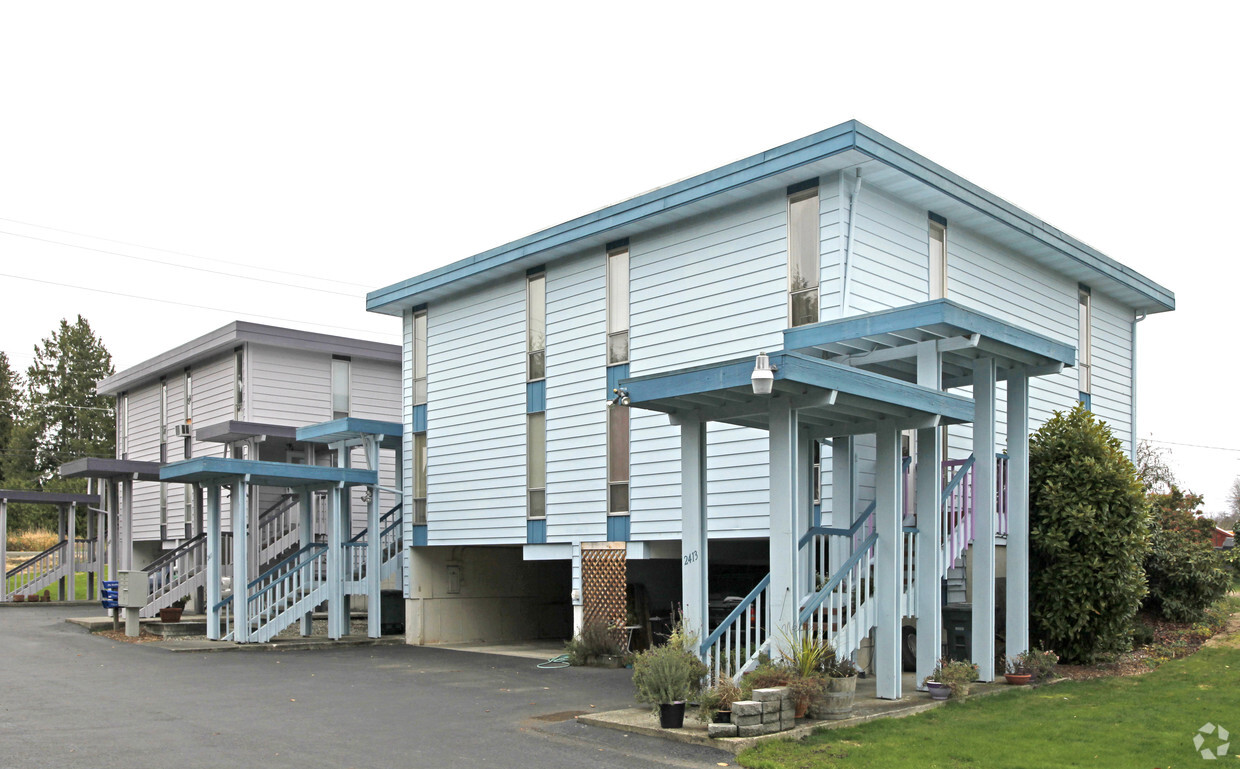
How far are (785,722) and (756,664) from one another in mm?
1054

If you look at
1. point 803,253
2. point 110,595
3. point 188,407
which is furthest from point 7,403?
point 803,253

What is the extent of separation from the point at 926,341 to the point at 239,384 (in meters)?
19.5

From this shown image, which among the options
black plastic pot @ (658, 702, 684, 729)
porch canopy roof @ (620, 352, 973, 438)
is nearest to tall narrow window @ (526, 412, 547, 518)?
porch canopy roof @ (620, 352, 973, 438)

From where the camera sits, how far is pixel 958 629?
1409cm

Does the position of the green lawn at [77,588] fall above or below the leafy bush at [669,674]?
below

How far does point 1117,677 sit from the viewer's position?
13.3 metres

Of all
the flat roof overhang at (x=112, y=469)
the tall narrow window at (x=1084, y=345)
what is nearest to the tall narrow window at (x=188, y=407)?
the flat roof overhang at (x=112, y=469)

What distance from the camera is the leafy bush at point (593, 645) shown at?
16.9 m

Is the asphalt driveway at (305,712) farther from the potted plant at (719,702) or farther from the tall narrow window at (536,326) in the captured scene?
the tall narrow window at (536,326)

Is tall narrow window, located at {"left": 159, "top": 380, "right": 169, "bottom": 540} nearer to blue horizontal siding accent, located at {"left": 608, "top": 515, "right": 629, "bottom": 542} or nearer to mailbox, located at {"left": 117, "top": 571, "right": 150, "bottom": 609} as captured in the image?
mailbox, located at {"left": 117, "top": 571, "right": 150, "bottom": 609}

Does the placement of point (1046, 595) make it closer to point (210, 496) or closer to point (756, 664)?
point (756, 664)

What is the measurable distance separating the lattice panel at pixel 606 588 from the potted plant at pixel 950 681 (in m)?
6.46

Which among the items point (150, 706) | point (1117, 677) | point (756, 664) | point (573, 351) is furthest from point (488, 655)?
point (1117, 677)

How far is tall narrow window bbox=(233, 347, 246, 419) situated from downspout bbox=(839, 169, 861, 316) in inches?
681
